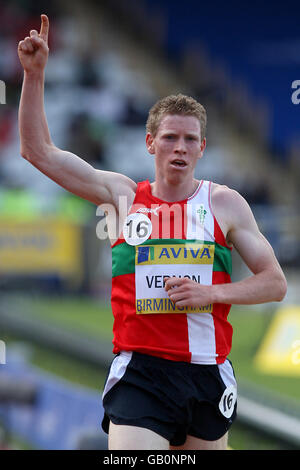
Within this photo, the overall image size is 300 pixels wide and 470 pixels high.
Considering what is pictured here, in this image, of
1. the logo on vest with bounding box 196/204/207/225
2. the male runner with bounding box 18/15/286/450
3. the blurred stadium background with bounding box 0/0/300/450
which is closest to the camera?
the male runner with bounding box 18/15/286/450

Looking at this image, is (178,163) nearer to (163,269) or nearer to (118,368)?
(163,269)

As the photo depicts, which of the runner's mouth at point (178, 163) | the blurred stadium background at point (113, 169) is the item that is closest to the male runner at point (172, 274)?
the runner's mouth at point (178, 163)

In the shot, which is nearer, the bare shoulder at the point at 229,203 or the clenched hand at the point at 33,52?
the clenched hand at the point at 33,52

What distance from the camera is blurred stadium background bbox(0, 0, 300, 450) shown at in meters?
6.22

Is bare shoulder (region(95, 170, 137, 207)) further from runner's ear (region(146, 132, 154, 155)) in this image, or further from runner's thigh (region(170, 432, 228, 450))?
runner's thigh (region(170, 432, 228, 450))

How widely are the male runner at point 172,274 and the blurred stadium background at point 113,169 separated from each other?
1.77 m

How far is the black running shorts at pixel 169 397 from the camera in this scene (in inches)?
118

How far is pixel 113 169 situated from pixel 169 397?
16566 millimetres

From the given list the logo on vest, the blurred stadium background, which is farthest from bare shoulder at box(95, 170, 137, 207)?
the blurred stadium background

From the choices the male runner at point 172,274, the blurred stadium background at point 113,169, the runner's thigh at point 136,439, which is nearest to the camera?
the runner's thigh at point 136,439

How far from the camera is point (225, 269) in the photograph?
3.20m

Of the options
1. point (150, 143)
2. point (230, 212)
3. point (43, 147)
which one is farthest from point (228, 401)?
point (43, 147)

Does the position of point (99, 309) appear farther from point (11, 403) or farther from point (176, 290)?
point (176, 290)

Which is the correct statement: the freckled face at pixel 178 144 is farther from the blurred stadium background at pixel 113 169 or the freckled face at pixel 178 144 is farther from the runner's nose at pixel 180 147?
the blurred stadium background at pixel 113 169
